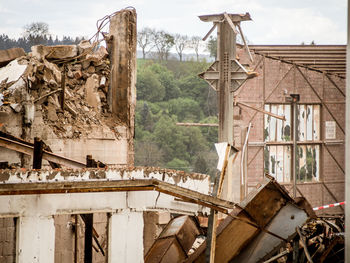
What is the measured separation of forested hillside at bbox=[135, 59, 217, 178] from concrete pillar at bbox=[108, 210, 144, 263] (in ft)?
106

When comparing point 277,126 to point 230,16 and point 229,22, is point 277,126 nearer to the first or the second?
point 230,16

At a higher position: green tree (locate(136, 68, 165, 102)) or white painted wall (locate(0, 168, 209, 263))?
green tree (locate(136, 68, 165, 102))

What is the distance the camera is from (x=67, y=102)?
432 inches

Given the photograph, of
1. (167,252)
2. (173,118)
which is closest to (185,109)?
(173,118)

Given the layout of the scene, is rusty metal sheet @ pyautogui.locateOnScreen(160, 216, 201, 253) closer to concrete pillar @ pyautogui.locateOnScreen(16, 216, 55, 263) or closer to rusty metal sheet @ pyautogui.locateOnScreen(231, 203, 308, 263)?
rusty metal sheet @ pyautogui.locateOnScreen(231, 203, 308, 263)

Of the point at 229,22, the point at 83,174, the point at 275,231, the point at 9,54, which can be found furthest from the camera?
the point at 9,54

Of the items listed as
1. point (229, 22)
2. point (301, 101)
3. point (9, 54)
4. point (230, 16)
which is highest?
point (230, 16)

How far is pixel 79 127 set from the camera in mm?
10828

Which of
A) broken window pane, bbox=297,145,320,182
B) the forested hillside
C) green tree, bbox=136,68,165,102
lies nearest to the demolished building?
broken window pane, bbox=297,145,320,182

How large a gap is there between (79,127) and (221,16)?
3382 millimetres

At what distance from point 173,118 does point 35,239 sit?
40515 millimetres

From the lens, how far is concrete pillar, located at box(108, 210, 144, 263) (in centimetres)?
621

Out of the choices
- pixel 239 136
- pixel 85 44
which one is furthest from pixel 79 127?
pixel 239 136

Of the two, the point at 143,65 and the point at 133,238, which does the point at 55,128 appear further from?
the point at 143,65
